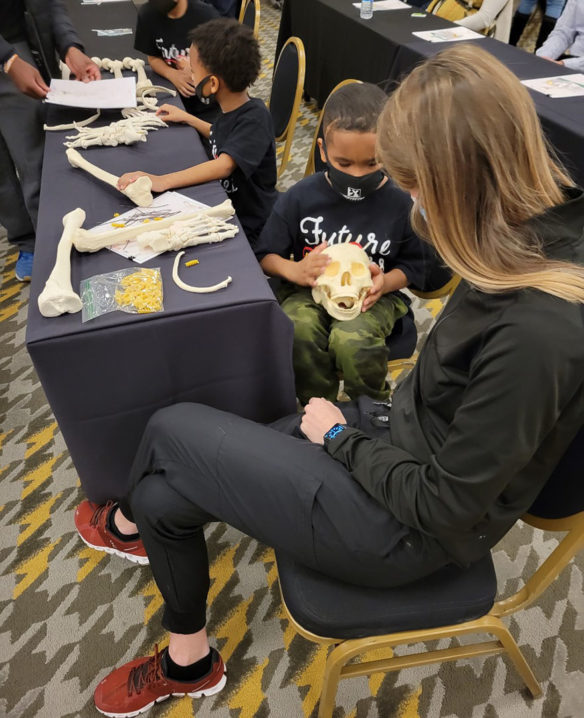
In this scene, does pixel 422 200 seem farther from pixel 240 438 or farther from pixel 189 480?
pixel 189 480

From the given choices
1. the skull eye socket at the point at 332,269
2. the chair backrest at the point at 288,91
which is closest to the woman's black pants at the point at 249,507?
the skull eye socket at the point at 332,269

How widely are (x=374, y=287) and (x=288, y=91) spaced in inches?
47.6

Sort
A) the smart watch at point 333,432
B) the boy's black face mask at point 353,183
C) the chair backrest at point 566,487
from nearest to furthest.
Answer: the chair backrest at point 566,487 < the smart watch at point 333,432 < the boy's black face mask at point 353,183

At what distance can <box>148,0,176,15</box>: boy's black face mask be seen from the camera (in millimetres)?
2230

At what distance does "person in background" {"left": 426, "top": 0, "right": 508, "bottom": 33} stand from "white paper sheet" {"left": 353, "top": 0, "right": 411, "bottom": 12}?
31 centimetres

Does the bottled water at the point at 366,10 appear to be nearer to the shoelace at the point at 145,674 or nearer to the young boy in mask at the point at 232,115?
the young boy in mask at the point at 232,115

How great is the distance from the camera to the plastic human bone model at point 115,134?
5.37 feet

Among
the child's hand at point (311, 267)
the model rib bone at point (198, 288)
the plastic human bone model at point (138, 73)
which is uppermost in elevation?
the plastic human bone model at point (138, 73)

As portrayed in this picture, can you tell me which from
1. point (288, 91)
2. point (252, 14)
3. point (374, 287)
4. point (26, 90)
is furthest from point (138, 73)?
point (374, 287)

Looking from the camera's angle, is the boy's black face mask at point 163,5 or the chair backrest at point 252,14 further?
the chair backrest at point 252,14

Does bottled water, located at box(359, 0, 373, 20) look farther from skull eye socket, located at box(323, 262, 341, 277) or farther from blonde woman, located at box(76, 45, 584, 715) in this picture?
blonde woman, located at box(76, 45, 584, 715)

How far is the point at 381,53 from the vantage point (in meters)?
2.83

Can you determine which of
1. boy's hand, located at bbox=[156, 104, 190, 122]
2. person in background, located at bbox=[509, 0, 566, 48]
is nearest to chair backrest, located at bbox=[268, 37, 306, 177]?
boy's hand, located at bbox=[156, 104, 190, 122]

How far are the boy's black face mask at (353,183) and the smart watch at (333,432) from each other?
66cm
